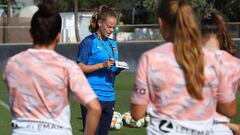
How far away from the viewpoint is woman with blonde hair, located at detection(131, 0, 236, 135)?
4258 millimetres

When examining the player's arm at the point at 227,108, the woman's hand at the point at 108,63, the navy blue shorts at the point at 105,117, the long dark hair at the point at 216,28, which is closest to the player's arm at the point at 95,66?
the woman's hand at the point at 108,63

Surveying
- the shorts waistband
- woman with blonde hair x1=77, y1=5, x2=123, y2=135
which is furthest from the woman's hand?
the shorts waistband

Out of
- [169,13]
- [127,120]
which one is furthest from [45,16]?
[127,120]

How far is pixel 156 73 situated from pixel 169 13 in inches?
15.9

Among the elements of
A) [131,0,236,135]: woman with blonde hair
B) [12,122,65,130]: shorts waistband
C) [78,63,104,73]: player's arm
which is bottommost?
[78,63,104,73]: player's arm

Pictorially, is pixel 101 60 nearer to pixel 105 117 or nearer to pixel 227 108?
pixel 105 117

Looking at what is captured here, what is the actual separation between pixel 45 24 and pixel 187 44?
0.94m

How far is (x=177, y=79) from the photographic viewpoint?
428cm

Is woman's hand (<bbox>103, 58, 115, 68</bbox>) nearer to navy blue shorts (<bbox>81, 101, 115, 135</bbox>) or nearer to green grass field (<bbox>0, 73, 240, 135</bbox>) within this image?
navy blue shorts (<bbox>81, 101, 115, 135</bbox>)

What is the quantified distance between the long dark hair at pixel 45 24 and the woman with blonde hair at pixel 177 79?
2.06 feet

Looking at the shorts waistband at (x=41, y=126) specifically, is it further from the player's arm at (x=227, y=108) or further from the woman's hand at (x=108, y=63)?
the woman's hand at (x=108, y=63)

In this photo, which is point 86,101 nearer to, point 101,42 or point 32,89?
point 32,89

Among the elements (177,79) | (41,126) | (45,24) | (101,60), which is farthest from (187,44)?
(101,60)

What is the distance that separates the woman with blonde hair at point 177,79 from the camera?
4258 mm
